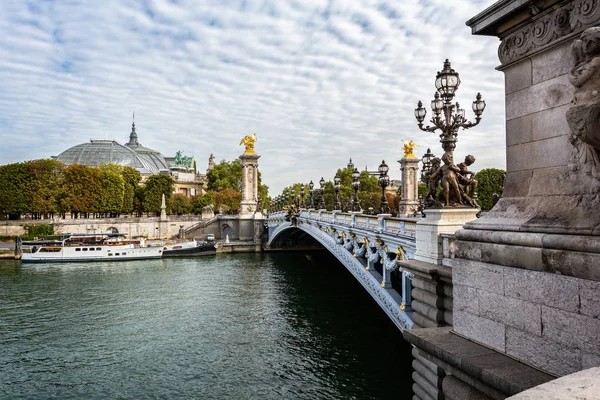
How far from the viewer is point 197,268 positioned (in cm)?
3438

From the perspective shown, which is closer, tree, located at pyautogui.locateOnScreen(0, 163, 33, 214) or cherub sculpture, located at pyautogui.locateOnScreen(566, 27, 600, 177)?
cherub sculpture, located at pyautogui.locateOnScreen(566, 27, 600, 177)

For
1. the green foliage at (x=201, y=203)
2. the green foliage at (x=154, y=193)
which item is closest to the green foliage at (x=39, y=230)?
the green foliage at (x=154, y=193)

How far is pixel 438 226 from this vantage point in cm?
788

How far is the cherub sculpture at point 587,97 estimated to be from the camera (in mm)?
3504

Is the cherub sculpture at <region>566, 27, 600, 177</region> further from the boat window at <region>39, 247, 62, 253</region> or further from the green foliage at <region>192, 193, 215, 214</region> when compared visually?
the green foliage at <region>192, 193, 215, 214</region>

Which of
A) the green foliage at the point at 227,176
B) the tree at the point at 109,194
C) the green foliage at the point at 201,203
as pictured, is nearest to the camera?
the tree at the point at 109,194

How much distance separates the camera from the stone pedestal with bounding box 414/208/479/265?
7812 mm

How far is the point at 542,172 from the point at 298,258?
37163 millimetres

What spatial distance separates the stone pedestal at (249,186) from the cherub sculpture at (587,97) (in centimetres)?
5114

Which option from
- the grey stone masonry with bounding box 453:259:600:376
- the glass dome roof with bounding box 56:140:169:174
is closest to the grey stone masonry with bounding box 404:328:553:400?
the grey stone masonry with bounding box 453:259:600:376

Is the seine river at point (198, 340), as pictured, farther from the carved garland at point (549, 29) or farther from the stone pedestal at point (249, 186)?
the stone pedestal at point (249, 186)

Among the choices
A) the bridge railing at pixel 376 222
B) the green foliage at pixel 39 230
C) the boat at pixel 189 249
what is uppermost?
the bridge railing at pixel 376 222

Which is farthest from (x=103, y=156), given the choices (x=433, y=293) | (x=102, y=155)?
(x=433, y=293)

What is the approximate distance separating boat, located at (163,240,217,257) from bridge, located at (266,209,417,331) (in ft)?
71.0
